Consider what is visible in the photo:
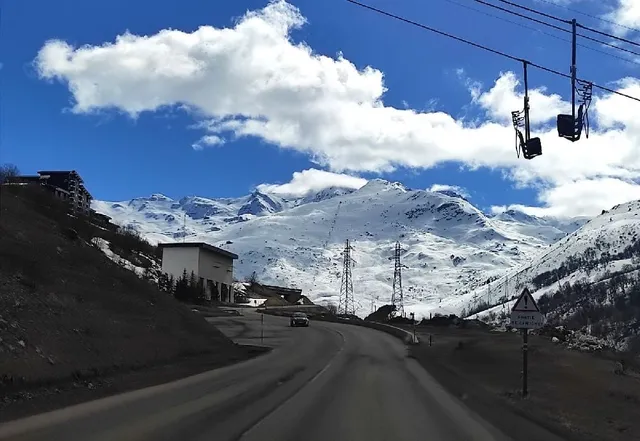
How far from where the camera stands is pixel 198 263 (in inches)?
4732

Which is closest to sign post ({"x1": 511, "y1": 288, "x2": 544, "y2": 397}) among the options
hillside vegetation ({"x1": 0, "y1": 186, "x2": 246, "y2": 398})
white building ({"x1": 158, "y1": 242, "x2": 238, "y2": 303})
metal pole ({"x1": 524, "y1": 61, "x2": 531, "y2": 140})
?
metal pole ({"x1": 524, "y1": 61, "x2": 531, "y2": 140})

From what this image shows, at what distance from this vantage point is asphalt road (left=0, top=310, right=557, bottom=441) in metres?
11.8

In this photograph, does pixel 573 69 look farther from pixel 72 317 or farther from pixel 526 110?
pixel 72 317

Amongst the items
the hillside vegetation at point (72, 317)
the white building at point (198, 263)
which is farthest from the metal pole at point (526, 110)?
the white building at point (198, 263)

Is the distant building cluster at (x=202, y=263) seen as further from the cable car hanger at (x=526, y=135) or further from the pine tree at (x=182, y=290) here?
the cable car hanger at (x=526, y=135)

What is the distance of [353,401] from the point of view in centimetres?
1769

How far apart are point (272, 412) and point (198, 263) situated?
107 metres

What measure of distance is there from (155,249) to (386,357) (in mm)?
136373

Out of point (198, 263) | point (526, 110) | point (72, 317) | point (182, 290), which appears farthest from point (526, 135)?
point (198, 263)

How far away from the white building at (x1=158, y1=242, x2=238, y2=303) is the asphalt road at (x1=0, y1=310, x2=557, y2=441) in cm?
9581

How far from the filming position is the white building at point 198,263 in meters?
Answer: 120

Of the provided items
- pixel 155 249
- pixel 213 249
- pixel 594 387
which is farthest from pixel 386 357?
pixel 155 249

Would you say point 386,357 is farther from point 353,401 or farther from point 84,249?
point 353,401

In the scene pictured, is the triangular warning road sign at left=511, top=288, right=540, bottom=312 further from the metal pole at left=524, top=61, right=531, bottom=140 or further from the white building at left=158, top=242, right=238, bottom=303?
the white building at left=158, top=242, right=238, bottom=303
